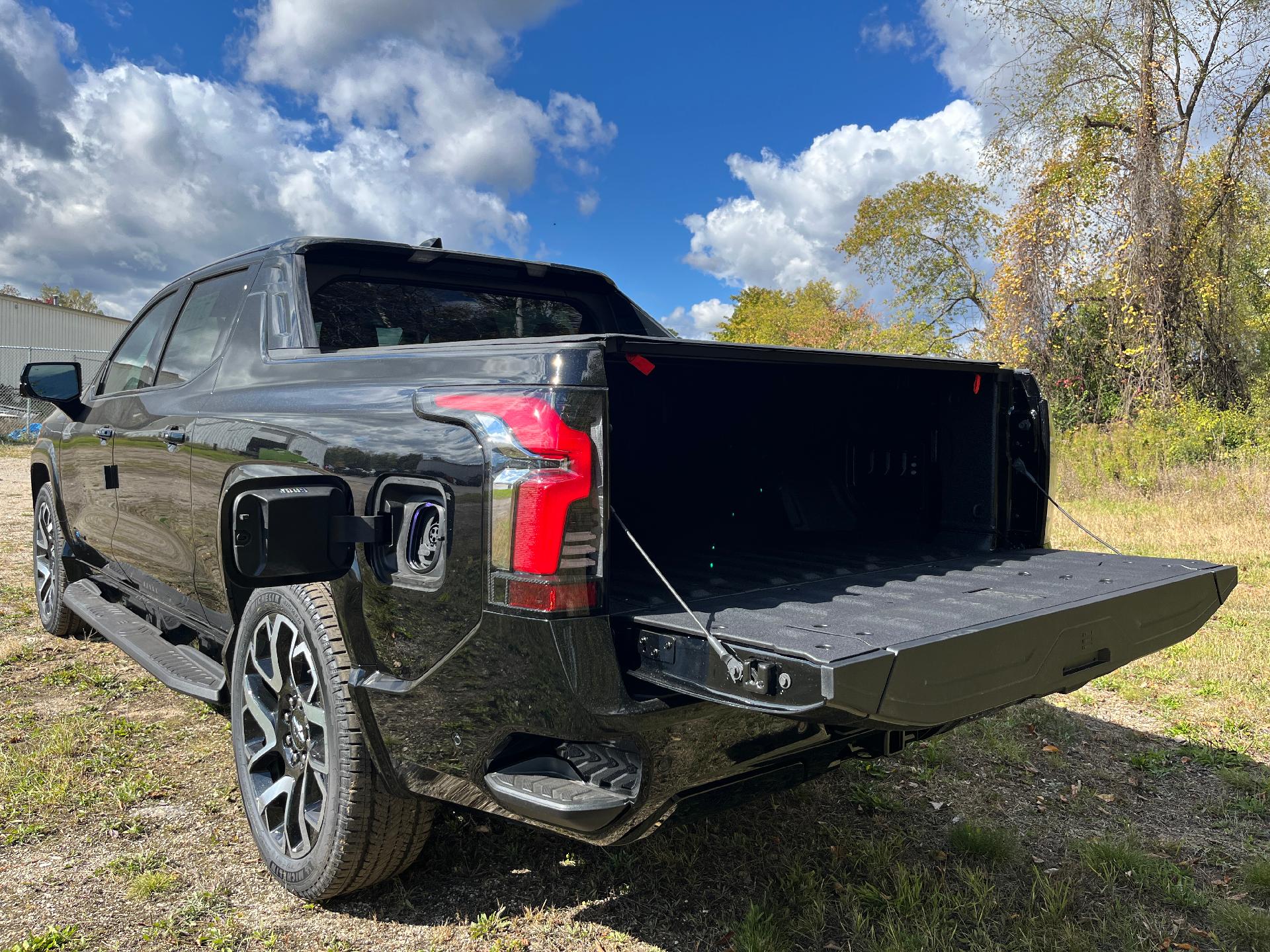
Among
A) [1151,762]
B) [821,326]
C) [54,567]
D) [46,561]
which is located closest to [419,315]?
[54,567]

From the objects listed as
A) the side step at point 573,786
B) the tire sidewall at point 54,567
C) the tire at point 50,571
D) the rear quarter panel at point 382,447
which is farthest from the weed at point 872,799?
the tire sidewall at point 54,567

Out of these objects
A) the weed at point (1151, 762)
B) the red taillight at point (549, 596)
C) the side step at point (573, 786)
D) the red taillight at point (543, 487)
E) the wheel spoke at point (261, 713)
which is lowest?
the weed at point (1151, 762)

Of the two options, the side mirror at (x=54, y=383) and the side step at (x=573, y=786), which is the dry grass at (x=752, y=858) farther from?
the side mirror at (x=54, y=383)

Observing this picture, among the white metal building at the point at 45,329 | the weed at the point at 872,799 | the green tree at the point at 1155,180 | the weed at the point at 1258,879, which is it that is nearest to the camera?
the weed at the point at 1258,879

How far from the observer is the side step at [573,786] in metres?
1.98

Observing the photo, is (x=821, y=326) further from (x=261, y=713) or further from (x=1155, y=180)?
(x=261, y=713)

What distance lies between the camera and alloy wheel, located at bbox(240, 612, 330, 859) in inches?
103

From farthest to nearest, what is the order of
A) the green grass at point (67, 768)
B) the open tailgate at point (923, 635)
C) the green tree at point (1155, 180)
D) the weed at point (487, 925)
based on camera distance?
the green tree at point (1155, 180) < the green grass at point (67, 768) < the weed at point (487, 925) < the open tailgate at point (923, 635)

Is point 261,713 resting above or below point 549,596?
below

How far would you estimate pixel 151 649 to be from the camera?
12.0 ft

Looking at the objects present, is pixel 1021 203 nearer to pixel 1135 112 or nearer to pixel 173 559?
pixel 1135 112

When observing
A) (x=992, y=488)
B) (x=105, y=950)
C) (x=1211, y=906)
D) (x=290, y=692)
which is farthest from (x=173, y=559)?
(x=1211, y=906)

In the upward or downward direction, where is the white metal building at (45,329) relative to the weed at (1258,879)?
upward

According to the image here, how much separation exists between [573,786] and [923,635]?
0.83 meters
